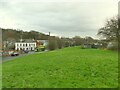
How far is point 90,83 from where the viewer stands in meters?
7.95

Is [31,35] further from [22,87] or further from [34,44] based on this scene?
[22,87]

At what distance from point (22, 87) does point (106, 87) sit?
290 centimetres

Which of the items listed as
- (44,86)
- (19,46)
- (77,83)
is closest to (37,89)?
(44,86)

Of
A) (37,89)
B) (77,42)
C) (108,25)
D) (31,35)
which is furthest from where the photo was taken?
(31,35)

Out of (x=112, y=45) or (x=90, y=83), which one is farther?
(x=112, y=45)

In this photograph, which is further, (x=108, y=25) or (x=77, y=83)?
(x=108, y=25)

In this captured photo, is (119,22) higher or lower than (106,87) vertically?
higher

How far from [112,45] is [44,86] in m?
39.7

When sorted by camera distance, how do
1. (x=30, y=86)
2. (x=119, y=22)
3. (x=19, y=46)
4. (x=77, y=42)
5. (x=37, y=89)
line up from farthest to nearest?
(x=77, y=42)
(x=19, y=46)
(x=119, y=22)
(x=30, y=86)
(x=37, y=89)

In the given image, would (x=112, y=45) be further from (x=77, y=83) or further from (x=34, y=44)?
(x=34, y=44)

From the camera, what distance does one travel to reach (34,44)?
4621 inches

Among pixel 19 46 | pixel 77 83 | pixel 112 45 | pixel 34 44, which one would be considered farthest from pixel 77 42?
pixel 77 83

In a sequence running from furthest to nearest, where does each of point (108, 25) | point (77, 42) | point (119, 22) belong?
point (77, 42)
point (108, 25)
point (119, 22)

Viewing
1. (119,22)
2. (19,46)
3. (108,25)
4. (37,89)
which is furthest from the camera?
(19,46)
